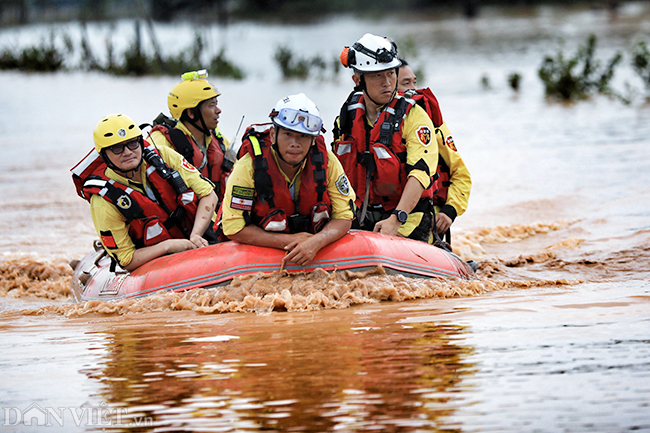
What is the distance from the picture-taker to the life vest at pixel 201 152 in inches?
266

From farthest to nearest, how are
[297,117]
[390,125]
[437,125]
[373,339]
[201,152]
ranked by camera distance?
[201,152] → [437,125] → [390,125] → [297,117] → [373,339]

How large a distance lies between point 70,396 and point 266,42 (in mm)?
37436

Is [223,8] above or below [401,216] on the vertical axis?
above

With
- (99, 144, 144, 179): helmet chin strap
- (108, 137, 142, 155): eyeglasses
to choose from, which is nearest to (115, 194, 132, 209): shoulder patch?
(99, 144, 144, 179): helmet chin strap

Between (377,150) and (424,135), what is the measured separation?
0.37 meters

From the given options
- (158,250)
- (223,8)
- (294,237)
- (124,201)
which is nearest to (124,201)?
(124,201)

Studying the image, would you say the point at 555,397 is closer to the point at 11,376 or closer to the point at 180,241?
the point at 11,376

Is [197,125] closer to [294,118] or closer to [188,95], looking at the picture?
[188,95]

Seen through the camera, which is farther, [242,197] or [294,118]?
[242,197]

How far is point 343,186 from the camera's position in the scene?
538 cm

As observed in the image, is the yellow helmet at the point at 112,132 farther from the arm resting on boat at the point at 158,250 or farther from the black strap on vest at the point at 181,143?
the black strap on vest at the point at 181,143

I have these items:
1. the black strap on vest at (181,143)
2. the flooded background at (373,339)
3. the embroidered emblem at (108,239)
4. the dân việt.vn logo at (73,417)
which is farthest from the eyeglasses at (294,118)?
the dân việt.vn logo at (73,417)

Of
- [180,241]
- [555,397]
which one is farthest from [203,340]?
[555,397]

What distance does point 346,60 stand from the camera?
598 centimetres
